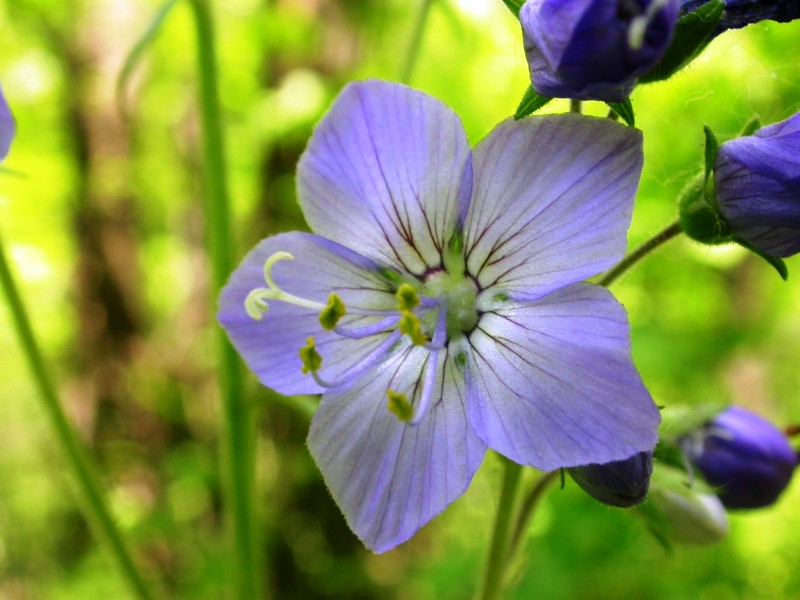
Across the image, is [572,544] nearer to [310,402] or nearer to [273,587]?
[310,402]

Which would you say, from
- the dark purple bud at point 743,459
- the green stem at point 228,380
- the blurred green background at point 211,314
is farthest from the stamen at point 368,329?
the blurred green background at point 211,314

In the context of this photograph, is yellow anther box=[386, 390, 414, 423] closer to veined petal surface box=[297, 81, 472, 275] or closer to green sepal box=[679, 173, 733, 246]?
veined petal surface box=[297, 81, 472, 275]

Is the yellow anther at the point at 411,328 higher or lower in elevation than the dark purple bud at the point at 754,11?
lower

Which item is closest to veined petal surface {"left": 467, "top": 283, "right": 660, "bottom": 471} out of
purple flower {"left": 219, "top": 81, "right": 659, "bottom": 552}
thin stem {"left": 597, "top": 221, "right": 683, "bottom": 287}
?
purple flower {"left": 219, "top": 81, "right": 659, "bottom": 552}

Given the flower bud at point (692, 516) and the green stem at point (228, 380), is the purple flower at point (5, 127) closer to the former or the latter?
the green stem at point (228, 380)

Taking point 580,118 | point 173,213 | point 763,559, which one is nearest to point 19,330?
point 580,118

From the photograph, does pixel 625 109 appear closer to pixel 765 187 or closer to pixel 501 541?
pixel 765 187
